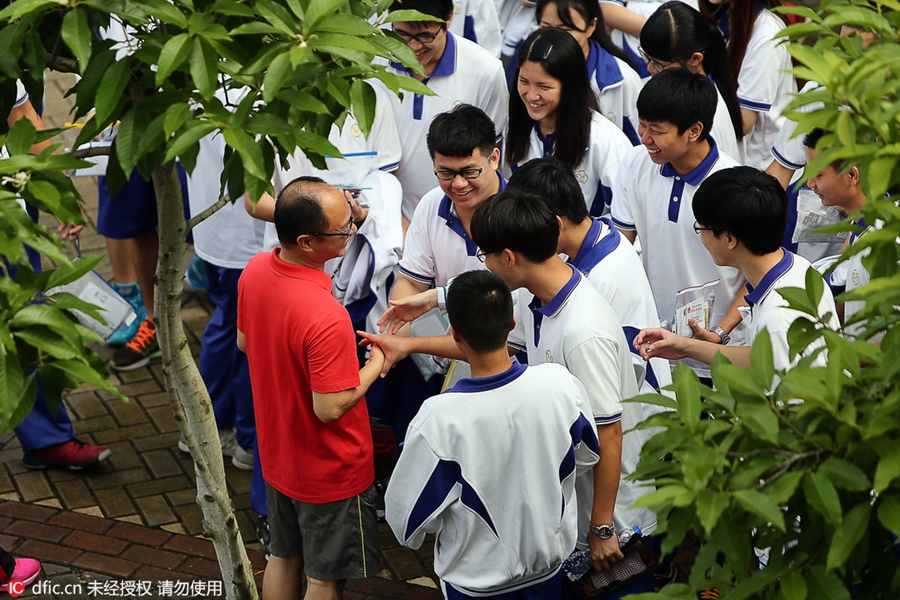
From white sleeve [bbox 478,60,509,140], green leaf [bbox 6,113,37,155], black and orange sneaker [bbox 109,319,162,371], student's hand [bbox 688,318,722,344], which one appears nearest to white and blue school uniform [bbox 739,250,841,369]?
student's hand [bbox 688,318,722,344]

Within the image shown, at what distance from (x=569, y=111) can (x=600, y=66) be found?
2.77 feet

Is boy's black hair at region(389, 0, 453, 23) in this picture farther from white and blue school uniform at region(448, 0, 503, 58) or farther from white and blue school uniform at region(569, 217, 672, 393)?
white and blue school uniform at region(569, 217, 672, 393)

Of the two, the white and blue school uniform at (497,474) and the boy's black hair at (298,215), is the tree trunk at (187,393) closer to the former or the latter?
the boy's black hair at (298,215)

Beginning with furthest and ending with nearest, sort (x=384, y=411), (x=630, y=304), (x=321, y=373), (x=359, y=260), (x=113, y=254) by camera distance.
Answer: (x=113, y=254) < (x=384, y=411) < (x=359, y=260) < (x=630, y=304) < (x=321, y=373)

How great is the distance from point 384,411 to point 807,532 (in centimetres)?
344

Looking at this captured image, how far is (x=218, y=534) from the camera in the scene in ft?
12.6

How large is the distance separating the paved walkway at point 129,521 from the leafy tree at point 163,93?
2605 millimetres

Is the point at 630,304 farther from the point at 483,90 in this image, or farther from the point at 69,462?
the point at 69,462

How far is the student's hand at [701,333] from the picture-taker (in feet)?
13.5

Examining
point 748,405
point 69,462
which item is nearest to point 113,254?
point 69,462

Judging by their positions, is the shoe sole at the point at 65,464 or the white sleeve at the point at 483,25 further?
the white sleeve at the point at 483,25

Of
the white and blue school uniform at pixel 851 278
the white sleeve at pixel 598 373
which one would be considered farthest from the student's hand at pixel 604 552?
the white and blue school uniform at pixel 851 278

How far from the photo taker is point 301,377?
3836 mm

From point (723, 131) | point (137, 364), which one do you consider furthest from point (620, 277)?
point (137, 364)
